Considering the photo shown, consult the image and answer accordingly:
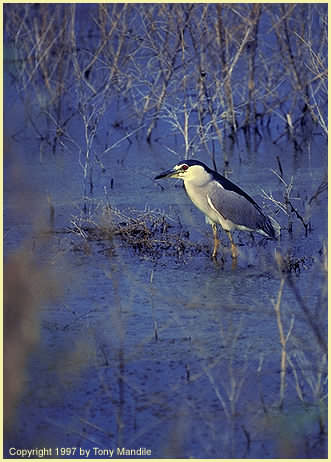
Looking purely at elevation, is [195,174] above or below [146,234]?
above

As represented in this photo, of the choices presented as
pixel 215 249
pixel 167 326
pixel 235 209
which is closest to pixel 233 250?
pixel 215 249

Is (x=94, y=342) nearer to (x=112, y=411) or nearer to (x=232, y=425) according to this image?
(x=112, y=411)

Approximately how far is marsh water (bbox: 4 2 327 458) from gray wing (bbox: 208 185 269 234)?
19 centimetres

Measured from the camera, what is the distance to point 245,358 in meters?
4.62

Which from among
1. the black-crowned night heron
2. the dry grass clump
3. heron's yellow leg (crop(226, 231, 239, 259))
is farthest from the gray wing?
the dry grass clump

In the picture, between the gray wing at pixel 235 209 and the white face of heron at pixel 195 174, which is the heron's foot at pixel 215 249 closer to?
the gray wing at pixel 235 209

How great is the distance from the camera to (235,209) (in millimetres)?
Answer: 6449

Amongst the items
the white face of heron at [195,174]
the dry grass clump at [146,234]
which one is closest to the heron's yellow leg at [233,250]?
the dry grass clump at [146,234]

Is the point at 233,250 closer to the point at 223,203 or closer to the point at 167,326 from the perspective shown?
the point at 223,203

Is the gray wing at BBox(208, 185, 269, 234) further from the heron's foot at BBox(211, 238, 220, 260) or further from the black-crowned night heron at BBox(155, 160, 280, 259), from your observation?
the heron's foot at BBox(211, 238, 220, 260)

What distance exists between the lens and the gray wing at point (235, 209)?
6453mm

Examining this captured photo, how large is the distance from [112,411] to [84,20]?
8967 mm

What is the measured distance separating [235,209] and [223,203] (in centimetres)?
9

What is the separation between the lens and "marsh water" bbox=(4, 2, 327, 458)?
397cm
